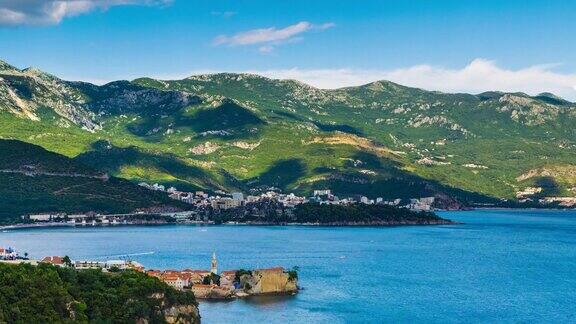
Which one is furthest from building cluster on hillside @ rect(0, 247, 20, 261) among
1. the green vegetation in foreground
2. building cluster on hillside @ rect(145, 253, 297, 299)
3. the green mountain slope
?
the green mountain slope

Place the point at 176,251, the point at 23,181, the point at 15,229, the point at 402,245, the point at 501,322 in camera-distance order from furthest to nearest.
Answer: the point at 23,181
the point at 15,229
the point at 402,245
the point at 176,251
the point at 501,322

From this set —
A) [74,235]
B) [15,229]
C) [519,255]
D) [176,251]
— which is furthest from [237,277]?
[15,229]

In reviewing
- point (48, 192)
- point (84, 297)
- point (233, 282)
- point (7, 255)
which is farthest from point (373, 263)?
point (48, 192)

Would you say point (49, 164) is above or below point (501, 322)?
above

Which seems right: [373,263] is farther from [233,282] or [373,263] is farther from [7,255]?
[7,255]

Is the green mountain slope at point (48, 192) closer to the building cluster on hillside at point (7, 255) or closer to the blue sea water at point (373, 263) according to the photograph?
the blue sea water at point (373, 263)

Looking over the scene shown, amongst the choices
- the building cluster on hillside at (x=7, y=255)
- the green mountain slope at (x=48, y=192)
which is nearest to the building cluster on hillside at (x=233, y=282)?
the building cluster on hillside at (x=7, y=255)

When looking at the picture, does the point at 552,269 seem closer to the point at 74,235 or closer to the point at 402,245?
the point at 402,245
